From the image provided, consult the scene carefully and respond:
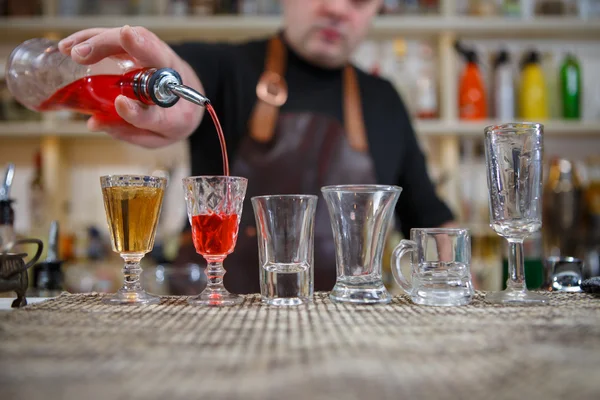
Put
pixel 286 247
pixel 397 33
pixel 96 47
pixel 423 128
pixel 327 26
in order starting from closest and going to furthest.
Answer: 1. pixel 286 247
2. pixel 96 47
3. pixel 327 26
4. pixel 423 128
5. pixel 397 33

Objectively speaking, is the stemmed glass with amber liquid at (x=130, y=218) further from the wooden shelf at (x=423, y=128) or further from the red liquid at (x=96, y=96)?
the wooden shelf at (x=423, y=128)

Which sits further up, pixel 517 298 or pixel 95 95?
pixel 95 95

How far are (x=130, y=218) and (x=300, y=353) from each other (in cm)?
42

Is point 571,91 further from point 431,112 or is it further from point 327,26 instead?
point 327,26

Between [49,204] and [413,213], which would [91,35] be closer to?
[413,213]

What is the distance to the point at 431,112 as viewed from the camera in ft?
8.06

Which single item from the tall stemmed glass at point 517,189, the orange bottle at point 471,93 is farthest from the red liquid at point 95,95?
the orange bottle at point 471,93

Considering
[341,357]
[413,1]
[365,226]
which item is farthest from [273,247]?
[413,1]

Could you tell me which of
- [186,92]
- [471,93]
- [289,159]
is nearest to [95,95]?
[186,92]

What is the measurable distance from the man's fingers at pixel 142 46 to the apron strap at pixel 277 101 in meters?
0.71

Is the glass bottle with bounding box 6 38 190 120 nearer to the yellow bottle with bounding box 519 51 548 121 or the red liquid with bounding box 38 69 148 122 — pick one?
the red liquid with bounding box 38 69 148 122

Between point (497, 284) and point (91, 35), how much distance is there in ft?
6.39

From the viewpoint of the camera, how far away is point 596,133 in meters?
2.53

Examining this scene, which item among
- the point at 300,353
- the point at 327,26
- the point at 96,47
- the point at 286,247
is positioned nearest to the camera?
the point at 300,353
